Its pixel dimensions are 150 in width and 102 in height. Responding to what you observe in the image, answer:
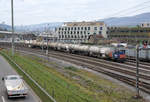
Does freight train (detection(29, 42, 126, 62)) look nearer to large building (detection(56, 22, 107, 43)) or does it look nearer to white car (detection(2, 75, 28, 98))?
white car (detection(2, 75, 28, 98))

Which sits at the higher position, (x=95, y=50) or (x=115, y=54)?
(x=95, y=50)

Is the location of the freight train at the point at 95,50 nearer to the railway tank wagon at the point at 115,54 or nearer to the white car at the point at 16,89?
the railway tank wagon at the point at 115,54

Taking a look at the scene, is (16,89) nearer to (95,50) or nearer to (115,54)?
(115,54)

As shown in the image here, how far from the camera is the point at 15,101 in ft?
64.4

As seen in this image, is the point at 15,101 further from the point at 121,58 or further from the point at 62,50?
the point at 62,50

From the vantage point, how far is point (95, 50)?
56906mm

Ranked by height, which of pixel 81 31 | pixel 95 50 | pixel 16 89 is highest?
pixel 81 31

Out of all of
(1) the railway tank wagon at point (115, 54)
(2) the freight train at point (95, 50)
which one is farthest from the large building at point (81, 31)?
(1) the railway tank wagon at point (115, 54)

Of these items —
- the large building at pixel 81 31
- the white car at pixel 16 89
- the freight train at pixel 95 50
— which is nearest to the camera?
the white car at pixel 16 89

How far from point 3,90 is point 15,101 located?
4466mm

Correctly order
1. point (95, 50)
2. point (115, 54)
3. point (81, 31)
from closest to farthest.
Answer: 1. point (115, 54)
2. point (95, 50)
3. point (81, 31)

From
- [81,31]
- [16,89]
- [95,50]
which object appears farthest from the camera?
[81,31]

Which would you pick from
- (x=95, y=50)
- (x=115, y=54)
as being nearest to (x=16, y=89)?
(x=115, y=54)

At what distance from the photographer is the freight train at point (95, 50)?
157 feet
